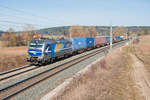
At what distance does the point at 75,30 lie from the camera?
77938 mm

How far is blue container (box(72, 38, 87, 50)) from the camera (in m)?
25.6

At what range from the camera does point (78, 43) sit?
27328 mm

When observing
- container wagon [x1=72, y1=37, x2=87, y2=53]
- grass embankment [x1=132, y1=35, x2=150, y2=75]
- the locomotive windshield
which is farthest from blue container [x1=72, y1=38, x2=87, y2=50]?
grass embankment [x1=132, y1=35, x2=150, y2=75]

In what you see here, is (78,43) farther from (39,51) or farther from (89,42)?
(39,51)

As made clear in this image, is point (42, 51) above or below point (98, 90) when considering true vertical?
above

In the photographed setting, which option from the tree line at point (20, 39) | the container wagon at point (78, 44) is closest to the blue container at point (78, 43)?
the container wagon at point (78, 44)

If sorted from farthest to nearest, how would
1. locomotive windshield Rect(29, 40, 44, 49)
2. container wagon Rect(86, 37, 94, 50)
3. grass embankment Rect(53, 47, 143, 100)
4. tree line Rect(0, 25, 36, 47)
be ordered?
1. tree line Rect(0, 25, 36, 47)
2. container wagon Rect(86, 37, 94, 50)
3. locomotive windshield Rect(29, 40, 44, 49)
4. grass embankment Rect(53, 47, 143, 100)

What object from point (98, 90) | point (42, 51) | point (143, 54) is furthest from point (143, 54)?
point (98, 90)

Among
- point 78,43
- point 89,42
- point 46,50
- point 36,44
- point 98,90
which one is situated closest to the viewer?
point 98,90

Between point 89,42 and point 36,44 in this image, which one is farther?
point 89,42

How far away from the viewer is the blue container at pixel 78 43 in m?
25.6

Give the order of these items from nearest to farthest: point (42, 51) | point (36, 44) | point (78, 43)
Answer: point (42, 51)
point (36, 44)
point (78, 43)

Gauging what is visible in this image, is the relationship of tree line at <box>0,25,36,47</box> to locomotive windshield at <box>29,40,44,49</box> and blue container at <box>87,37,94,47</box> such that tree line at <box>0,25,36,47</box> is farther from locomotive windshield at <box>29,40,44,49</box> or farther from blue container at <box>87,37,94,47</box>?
locomotive windshield at <box>29,40,44,49</box>

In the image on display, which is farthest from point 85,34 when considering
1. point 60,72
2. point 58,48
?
point 60,72
